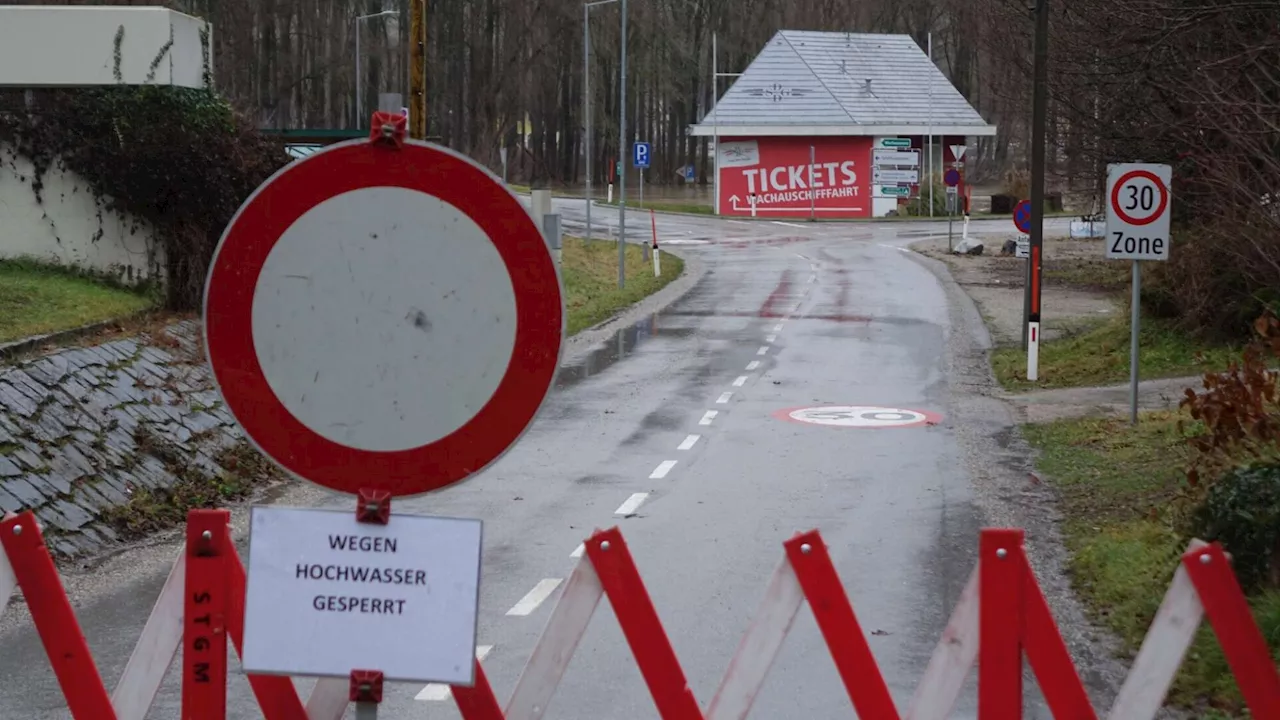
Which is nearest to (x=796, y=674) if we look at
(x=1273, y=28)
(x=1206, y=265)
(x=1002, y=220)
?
(x=1273, y=28)

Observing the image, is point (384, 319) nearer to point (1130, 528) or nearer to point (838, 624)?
point (838, 624)

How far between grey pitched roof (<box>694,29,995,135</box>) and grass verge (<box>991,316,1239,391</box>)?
147ft

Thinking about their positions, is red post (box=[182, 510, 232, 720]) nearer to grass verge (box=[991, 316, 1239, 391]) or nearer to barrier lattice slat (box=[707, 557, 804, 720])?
barrier lattice slat (box=[707, 557, 804, 720])

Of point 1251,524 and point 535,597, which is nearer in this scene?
point 1251,524

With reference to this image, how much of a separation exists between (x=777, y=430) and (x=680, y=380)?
4.16m

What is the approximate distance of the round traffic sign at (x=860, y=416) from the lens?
16.2m

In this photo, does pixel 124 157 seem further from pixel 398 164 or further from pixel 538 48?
pixel 538 48

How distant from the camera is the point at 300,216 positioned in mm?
3445

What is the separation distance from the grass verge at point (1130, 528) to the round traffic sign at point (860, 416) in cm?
126

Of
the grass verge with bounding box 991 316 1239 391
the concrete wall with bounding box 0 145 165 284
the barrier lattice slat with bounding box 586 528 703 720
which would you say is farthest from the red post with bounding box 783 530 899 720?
the grass verge with bounding box 991 316 1239 391

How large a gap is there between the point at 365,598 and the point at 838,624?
125 centimetres

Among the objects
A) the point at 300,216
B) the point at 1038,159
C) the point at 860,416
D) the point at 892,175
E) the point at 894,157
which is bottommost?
the point at 860,416

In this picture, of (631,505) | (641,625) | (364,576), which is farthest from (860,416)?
(364,576)

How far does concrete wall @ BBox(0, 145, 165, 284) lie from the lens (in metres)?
17.1
